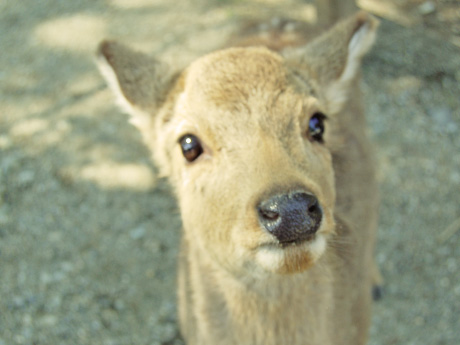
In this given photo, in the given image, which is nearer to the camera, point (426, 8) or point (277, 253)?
point (277, 253)

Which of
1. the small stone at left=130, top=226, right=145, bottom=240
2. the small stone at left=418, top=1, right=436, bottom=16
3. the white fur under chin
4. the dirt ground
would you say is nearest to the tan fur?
the white fur under chin

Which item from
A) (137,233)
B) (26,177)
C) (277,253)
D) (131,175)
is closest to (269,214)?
(277,253)

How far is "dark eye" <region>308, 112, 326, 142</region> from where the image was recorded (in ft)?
9.35

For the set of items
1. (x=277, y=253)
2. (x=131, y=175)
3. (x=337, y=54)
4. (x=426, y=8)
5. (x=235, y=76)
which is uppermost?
(x=235, y=76)

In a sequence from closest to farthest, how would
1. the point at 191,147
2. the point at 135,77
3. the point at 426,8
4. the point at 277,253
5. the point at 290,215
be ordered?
the point at 290,215
the point at 277,253
the point at 191,147
the point at 135,77
the point at 426,8

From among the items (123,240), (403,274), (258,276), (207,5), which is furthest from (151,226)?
(207,5)

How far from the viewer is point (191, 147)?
2828mm

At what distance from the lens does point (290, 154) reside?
254cm

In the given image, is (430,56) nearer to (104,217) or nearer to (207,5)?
(207,5)

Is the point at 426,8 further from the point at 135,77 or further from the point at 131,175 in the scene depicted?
the point at 135,77

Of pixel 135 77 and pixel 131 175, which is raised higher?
pixel 135 77

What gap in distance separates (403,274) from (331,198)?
2.71 meters

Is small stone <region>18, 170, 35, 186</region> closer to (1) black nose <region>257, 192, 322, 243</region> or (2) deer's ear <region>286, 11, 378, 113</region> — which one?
(2) deer's ear <region>286, 11, 378, 113</region>

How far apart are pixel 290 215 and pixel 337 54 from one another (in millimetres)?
1482
